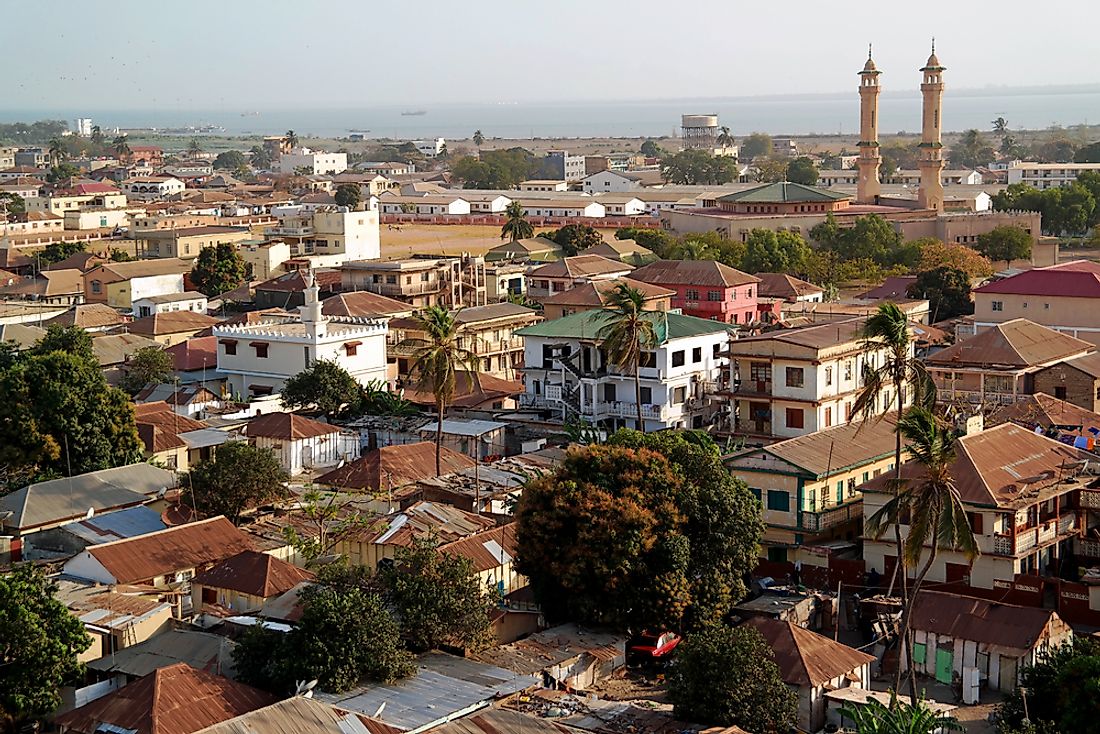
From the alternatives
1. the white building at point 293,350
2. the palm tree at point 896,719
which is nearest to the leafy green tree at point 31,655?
the palm tree at point 896,719

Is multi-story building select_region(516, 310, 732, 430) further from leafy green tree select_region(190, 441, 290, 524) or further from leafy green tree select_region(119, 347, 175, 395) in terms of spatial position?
leafy green tree select_region(119, 347, 175, 395)

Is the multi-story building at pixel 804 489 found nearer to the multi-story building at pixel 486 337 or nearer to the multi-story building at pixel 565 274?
the multi-story building at pixel 486 337

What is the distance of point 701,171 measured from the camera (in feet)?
401

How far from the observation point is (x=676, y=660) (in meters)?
20.9

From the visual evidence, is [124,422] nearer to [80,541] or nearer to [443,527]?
[80,541]

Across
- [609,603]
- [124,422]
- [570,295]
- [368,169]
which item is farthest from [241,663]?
[368,169]

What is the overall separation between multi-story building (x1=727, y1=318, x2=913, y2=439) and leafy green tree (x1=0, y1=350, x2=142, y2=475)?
12.9 m

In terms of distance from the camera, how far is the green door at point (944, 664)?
2242 cm

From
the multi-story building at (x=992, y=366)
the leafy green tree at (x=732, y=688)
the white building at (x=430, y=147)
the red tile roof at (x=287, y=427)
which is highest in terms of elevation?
the white building at (x=430, y=147)

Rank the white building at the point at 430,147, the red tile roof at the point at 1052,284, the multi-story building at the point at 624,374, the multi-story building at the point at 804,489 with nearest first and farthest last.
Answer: the multi-story building at the point at 804,489 → the multi-story building at the point at 624,374 → the red tile roof at the point at 1052,284 → the white building at the point at 430,147

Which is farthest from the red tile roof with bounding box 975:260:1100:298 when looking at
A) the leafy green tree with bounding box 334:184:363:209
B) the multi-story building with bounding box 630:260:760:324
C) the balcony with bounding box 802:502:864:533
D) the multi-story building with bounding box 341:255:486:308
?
the leafy green tree with bounding box 334:184:363:209

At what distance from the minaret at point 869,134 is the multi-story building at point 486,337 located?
33004mm

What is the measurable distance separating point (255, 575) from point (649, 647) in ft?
19.7

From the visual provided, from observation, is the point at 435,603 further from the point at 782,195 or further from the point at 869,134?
the point at 869,134
